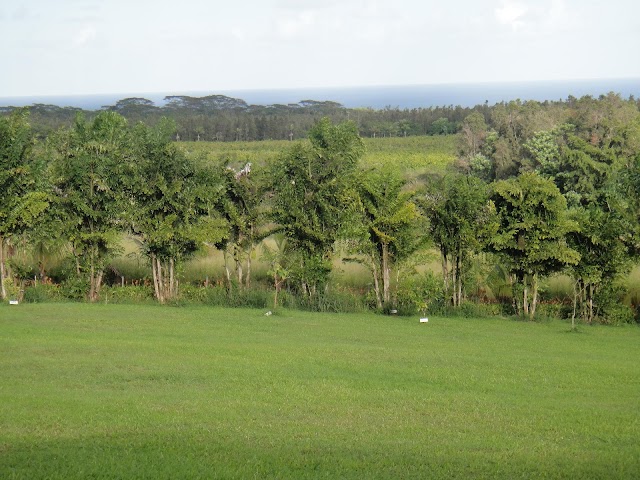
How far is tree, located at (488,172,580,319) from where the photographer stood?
24844mm

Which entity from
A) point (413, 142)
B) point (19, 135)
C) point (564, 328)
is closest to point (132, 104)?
point (413, 142)

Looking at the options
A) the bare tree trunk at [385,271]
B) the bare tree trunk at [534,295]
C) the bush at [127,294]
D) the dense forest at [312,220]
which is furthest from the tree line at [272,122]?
the bare tree trunk at [534,295]

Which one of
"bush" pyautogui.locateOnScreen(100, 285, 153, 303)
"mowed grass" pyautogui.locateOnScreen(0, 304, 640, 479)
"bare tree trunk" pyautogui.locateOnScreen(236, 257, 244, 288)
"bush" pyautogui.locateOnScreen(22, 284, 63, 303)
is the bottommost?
"bush" pyautogui.locateOnScreen(100, 285, 153, 303)

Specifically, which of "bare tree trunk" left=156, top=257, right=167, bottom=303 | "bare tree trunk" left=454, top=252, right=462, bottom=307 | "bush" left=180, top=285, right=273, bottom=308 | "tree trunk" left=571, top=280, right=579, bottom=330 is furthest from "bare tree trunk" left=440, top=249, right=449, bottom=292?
"bare tree trunk" left=156, top=257, right=167, bottom=303

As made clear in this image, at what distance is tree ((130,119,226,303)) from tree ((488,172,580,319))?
8.92 m

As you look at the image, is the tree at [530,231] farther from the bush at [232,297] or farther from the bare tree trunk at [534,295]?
the bush at [232,297]

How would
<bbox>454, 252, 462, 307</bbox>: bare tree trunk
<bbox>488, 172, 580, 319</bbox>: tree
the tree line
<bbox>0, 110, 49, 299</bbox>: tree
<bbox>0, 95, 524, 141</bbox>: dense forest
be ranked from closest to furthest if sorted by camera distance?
<bbox>488, 172, 580, 319</bbox>: tree
<bbox>0, 110, 49, 299</bbox>: tree
<bbox>454, 252, 462, 307</bbox>: bare tree trunk
the tree line
<bbox>0, 95, 524, 141</bbox>: dense forest

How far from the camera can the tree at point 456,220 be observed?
83.7ft

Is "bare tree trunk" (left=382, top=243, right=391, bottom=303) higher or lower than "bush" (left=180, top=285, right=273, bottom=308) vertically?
higher

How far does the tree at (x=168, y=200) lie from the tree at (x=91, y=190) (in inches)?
21.3

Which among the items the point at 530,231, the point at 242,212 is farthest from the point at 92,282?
the point at 530,231

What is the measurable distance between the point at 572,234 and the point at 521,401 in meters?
12.7

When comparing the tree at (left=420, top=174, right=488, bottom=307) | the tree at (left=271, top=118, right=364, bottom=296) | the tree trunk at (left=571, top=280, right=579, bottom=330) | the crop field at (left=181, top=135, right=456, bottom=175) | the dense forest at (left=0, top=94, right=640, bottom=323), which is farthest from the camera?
the crop field at (left=181, top=135, right=456, bottom=175)

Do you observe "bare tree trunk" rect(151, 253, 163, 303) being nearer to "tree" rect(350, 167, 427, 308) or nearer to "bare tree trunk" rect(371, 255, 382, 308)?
"tree" rect(350, 167, 427, 308)
